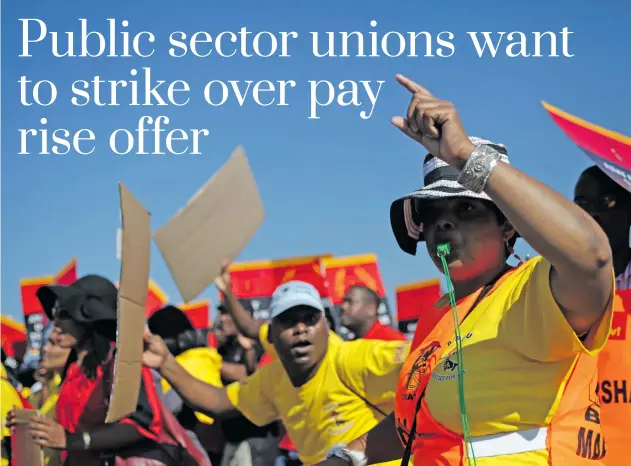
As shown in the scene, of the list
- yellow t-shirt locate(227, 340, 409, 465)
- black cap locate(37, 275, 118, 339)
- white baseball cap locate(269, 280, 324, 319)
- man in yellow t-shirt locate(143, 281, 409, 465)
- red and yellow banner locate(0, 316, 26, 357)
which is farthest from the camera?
red and yellow banner locate(0, 316, 26, 357)

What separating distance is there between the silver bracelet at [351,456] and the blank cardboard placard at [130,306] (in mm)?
1970

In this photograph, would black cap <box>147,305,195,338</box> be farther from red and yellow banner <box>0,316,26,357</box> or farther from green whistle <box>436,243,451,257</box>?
green whistle <box>436,243,451,257</box>

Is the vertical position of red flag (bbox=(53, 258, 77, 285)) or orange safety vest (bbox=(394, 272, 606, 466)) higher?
red flag (bbox=(53, 258, 77, 285))

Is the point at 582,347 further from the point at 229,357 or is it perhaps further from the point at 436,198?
the point at 229,357

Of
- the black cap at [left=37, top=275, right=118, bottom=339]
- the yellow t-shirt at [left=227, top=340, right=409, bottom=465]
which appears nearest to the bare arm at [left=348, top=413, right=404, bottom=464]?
Result: the yellow t-shirt at [left=227, top=340, right=409, bottom=465]

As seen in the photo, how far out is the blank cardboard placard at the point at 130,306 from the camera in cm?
518

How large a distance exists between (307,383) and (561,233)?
155 inches

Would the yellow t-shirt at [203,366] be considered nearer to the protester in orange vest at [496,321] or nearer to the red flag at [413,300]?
the red flag at [413,300]

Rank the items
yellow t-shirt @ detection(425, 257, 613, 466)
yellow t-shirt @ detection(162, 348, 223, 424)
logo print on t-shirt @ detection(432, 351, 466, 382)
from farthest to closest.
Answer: yellow t-shirt @ detection(162, 348, 223, 424), logo print on t-shirt @ detection(432, 351, 466, 382), yellow t-shirt @ detection(425, 257, 613, 466)

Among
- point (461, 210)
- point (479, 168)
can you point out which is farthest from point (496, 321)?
point (479, 168)

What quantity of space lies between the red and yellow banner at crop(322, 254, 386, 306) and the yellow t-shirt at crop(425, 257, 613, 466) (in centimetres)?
867

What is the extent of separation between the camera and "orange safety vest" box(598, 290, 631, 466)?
4.23 m

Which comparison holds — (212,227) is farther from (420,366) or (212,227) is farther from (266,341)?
(420,366)

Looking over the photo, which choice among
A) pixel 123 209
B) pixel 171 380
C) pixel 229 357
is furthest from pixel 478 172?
pixel 229 357
